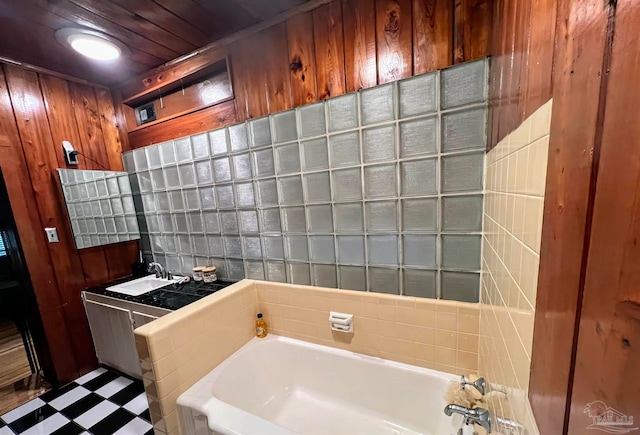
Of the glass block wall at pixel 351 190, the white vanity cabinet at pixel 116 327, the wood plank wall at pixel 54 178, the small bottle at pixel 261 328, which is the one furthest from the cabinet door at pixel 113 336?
the small bottle at pixel 261 328

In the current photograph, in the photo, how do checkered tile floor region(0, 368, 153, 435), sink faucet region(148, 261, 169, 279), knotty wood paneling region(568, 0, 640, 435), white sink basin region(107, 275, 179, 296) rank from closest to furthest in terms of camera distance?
knotty wood paneling region(568, 0, 640, 435) < checkered tile floor region(0, 368, 153, 435) < white sink basin region(107, 275, 179, 296) < sink faucet region(148, 261, 169, 279)

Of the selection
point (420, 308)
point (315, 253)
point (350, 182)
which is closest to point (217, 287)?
point (315, 253)

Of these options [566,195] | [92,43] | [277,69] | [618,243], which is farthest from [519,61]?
[92,43]

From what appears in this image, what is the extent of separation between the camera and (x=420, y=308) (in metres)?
1.23

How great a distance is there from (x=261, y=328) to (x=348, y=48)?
1766mm

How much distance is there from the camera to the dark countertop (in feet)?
5.01

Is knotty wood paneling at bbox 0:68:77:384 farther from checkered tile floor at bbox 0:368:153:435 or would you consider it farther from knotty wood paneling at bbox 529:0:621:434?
knotty wood paneling at bbox 529:0:621:434

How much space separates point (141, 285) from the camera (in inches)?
79.7

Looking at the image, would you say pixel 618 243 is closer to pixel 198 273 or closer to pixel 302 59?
pixel 302 59

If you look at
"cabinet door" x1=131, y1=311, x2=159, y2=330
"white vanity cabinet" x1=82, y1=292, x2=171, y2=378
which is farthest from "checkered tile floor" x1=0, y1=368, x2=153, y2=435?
"cabinet door" x1=131, y1=311, x2=159, y2=330

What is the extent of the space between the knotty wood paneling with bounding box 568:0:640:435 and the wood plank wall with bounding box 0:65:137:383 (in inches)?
108

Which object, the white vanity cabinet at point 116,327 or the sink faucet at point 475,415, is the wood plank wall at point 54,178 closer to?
the white vanity cabinet at point 116,327

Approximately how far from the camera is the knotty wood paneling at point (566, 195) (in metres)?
0.29

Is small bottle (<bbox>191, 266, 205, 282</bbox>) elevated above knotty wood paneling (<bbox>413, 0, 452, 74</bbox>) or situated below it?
below
